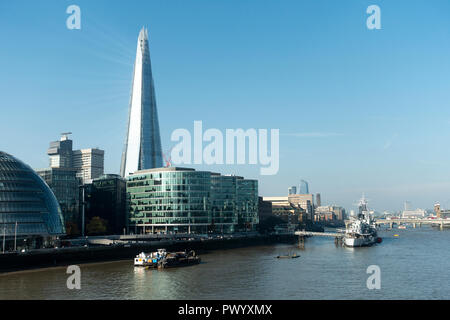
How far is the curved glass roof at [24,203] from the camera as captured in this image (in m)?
91.6

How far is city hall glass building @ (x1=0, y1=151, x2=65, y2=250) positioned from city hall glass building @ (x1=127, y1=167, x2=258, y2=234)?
60755mm

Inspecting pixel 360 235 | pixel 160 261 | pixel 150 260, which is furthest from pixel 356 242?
pixel 150 260

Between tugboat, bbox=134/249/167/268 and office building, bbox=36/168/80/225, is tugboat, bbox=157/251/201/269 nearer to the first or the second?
tugboat, bbox=134/249/167/268

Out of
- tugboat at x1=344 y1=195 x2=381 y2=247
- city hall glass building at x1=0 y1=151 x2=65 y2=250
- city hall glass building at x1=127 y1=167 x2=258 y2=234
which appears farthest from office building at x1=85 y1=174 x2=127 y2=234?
tugboat at x1=344 y1=195 x2=381 y2=247

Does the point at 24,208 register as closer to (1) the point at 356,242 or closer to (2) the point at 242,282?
(2) the point at 242,282

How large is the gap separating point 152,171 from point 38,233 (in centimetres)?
7596

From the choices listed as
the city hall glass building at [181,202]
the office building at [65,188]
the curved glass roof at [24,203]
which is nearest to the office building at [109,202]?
the city hall glass building at [181,202]

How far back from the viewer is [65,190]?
152 m

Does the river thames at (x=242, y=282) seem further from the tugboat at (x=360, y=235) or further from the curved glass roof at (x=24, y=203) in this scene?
the tugboat at (x=360, y=235)

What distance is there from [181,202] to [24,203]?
2797 inches

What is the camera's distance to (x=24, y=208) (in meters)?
94.2

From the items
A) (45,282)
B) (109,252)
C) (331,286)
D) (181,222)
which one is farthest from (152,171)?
(331,286)

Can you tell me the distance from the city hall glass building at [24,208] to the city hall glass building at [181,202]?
60.8m

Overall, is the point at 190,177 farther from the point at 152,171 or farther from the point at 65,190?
the point at 65,190
